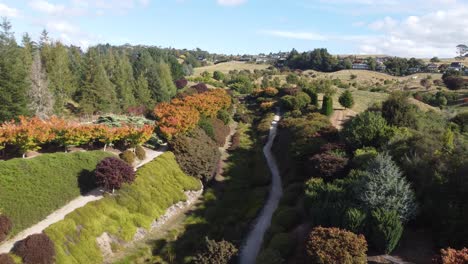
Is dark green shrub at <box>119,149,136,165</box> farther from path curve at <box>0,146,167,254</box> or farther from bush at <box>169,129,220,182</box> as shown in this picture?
path curve at <box>0,146,167,254</box>

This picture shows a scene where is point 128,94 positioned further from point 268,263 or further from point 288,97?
point 268,263

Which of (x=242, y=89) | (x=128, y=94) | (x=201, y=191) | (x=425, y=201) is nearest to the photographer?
(x=425, y=201)

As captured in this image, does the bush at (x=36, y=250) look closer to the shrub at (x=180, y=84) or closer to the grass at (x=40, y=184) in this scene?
the grass at (x=40, y=184)

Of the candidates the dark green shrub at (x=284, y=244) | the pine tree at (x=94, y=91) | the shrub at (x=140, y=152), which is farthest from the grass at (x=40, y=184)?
the pine tree at (x=94, y=91)

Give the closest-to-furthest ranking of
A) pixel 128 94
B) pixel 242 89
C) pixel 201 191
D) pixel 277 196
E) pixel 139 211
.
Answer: pixel 139 211 → pixel 277 196 → pixel 201 191 → pixel 128 94 → pixel 242 89

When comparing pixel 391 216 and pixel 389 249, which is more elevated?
pixel 391 216

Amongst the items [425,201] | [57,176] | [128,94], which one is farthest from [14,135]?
[128,94]
